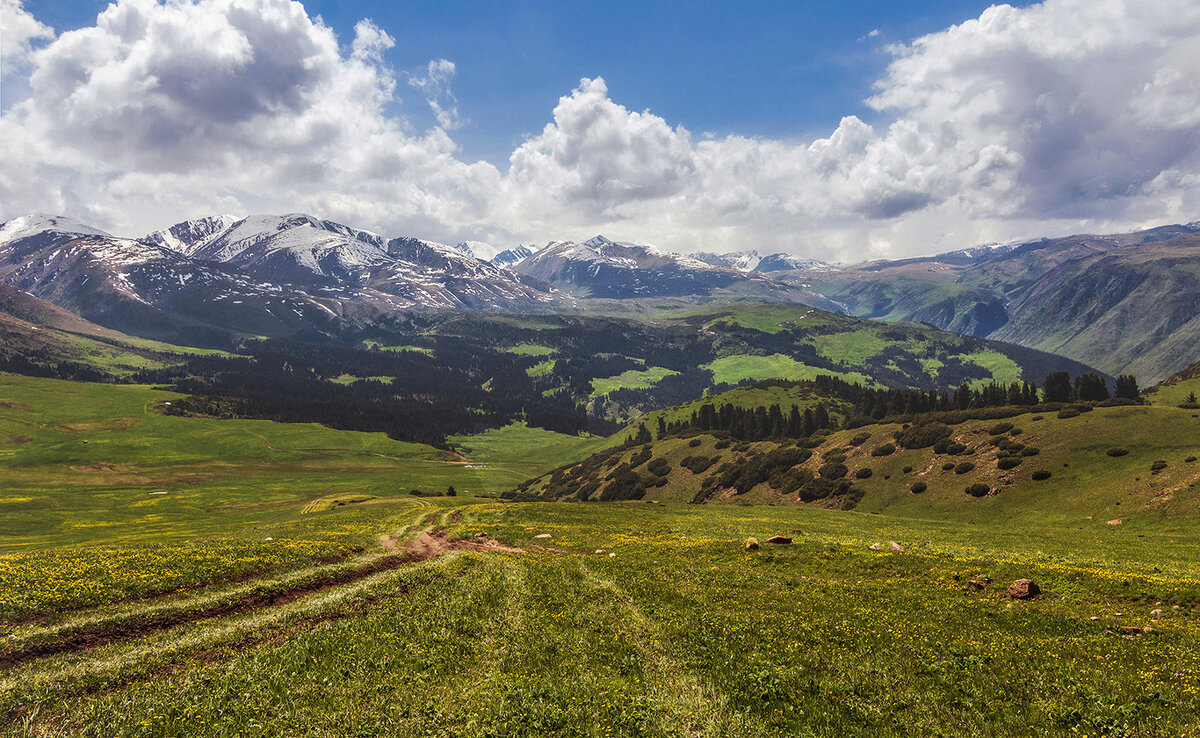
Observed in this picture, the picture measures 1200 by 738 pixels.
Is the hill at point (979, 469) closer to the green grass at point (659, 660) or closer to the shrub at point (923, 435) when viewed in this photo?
the shrub at point (923, 435)

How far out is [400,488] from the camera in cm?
15025

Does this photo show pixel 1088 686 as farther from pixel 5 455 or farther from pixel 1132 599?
pixel 5 455

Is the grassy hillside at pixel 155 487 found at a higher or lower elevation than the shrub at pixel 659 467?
lower

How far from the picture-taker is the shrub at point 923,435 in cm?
8738

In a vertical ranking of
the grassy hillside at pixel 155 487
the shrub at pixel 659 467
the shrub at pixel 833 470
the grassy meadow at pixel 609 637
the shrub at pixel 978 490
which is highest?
the grassy meadow at pixel 609 637

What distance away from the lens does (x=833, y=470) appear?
297ft

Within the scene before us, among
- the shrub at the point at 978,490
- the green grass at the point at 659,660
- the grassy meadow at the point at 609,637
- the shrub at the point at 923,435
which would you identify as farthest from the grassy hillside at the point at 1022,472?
the green grass at the point at 659,660

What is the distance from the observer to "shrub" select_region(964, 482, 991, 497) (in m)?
66.4

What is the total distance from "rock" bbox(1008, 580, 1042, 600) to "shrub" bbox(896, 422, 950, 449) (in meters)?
74.7

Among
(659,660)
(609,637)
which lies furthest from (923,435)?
(659,660)

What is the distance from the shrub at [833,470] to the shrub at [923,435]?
459 inches

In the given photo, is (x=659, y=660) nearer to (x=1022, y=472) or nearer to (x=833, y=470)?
(x=1022, y=472)

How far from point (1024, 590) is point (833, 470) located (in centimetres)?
7265

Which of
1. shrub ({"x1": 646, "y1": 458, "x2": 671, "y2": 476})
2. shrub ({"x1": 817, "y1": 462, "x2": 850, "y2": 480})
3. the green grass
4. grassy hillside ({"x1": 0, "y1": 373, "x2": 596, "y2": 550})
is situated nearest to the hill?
shrub ({"x1": 817, "y1": 462, "x2": 850, "y2": 480})
